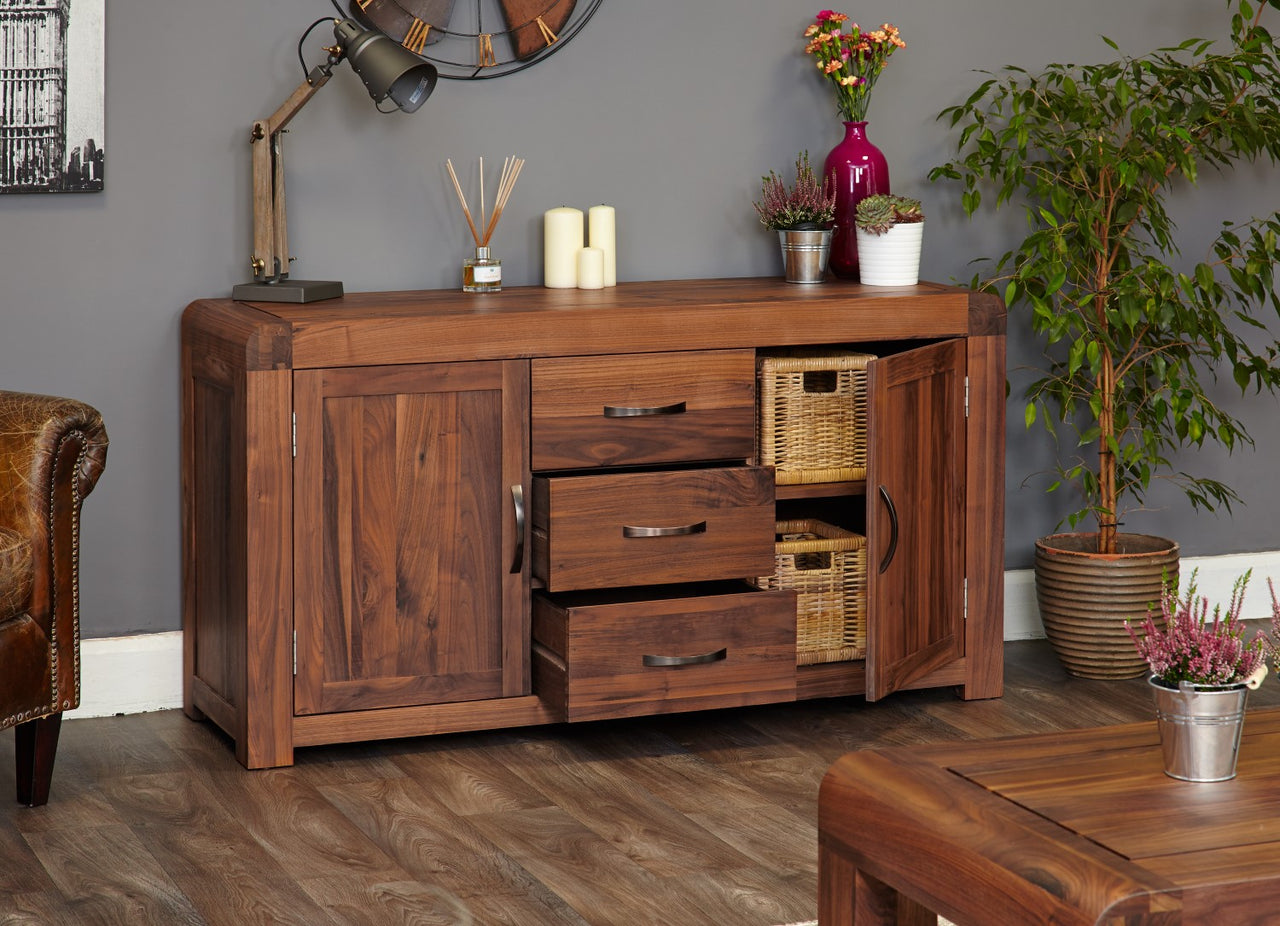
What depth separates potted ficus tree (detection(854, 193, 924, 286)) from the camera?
136 inches

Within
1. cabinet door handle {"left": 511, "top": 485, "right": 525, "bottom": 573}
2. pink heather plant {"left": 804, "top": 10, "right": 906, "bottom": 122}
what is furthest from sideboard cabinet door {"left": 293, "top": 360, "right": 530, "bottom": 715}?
pink heather plant {"left": 804, "top": 10, "right": 906, "bottom": 122}

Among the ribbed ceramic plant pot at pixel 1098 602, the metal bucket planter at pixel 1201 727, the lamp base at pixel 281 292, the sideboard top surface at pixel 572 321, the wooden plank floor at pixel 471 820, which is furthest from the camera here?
the ribbed ceramic plant pot at pixel 1098 602

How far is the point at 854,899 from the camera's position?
6.29ft

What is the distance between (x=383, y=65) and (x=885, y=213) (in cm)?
103

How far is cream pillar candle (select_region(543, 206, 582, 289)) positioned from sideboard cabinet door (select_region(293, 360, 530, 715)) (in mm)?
472

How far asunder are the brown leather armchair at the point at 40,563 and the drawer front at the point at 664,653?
2.70 feet

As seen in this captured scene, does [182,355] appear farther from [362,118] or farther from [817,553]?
[817,553]

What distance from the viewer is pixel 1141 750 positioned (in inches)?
76.5

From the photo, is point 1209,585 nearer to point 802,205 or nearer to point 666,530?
point 802,205

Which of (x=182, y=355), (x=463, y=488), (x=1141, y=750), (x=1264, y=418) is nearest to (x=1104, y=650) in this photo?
(x=1264, y=418)

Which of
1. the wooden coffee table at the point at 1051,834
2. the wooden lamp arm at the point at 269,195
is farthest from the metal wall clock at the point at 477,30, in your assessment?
the wooden coffee table at the point at 1051,834

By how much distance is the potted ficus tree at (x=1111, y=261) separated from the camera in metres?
3.45

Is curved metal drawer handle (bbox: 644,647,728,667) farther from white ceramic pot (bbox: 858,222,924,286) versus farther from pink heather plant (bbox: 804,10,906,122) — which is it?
pink heather plant (bbox: 804,10,906,122)

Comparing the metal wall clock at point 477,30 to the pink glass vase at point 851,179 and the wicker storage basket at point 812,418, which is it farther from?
the wicker storage basket at point 812,418
